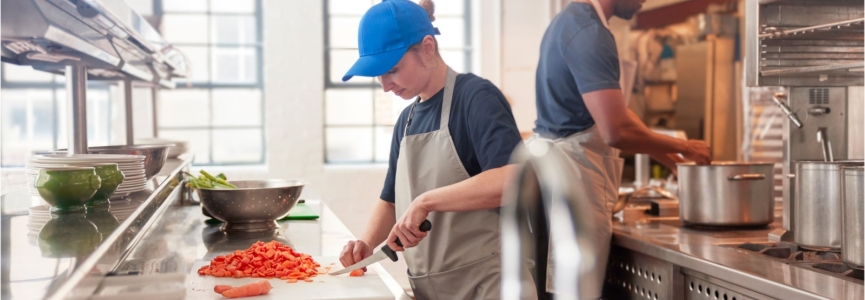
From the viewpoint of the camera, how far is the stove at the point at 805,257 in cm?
185

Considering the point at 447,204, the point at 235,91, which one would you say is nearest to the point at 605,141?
the point at 447,204

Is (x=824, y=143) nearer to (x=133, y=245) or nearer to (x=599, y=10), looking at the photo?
(x=599, y=10)

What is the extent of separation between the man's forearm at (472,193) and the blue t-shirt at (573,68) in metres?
0.75

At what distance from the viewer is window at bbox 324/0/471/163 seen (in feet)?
20.0

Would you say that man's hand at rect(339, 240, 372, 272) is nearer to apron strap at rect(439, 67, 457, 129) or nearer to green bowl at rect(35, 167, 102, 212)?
apron strap at rect(439, 67, 457, 129)

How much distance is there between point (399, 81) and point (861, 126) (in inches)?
62.3

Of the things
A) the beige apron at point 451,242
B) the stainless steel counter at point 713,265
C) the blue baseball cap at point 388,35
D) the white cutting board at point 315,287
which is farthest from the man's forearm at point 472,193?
the stainless steel counter at point 713,265

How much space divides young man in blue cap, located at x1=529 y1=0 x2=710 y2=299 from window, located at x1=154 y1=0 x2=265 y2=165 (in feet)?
12.4

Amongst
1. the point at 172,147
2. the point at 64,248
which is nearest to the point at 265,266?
the point at 64,248

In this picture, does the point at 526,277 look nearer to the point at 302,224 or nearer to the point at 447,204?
the point at 447,204

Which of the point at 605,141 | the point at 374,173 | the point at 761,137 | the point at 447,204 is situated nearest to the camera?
the point at 447,204

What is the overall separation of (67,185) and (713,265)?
1532 mm

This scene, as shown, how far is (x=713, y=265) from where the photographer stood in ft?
Result: 6.55

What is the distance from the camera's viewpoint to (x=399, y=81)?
75.4 inches
